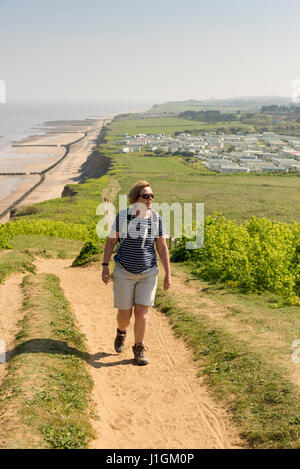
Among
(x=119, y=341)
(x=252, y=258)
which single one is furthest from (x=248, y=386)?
(x=252, y=258)

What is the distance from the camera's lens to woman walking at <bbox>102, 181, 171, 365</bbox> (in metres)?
6.36

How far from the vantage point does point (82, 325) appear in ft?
29.8

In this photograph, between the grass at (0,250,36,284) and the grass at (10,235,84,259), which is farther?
the grass at (10,235,84,259)

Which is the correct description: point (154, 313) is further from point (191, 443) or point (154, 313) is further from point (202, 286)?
point (191, 443)

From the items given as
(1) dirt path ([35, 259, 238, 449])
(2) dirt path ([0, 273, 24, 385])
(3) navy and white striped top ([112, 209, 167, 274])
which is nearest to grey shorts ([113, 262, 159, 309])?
(3) navy and white striped top ([112, 209, 167, 274])

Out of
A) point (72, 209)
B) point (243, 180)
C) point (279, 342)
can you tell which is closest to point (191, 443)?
point (279, 342)

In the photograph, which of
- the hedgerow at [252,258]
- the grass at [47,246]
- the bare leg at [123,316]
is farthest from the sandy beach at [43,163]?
the bare leg at [123,316]

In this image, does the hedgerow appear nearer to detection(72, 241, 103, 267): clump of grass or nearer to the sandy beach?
detection(72, 241, 103, 267): clump of grass

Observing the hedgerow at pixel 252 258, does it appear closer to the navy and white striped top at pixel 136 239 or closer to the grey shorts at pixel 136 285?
the grey shorts at pixel 136 285

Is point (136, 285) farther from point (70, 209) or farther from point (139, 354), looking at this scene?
point (70, 209)

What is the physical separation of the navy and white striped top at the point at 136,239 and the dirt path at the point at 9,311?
2.52 m

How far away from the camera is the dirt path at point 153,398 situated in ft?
17.5

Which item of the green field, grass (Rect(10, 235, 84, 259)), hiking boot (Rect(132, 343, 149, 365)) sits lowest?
the green field

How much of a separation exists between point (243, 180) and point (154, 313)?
2833 inches
